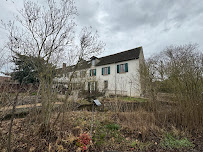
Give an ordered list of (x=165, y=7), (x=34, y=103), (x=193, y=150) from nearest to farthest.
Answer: (x=193, y=150)
(x=34, y=103)
(x=165, y=7)

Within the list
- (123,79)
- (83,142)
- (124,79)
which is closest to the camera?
(83,142)

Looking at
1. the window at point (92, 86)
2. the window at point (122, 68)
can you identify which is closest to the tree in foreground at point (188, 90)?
the window at point (92, 86)

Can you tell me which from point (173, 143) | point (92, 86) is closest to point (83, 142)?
point (173, 143)

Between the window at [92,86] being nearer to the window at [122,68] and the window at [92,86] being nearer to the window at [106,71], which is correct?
the window at [106,71]

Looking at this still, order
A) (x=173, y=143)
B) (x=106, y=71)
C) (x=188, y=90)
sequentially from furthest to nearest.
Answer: (x=106, y=71) → (x=188, y=90) → (x=173, y=143)

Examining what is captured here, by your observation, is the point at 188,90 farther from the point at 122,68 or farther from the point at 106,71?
the point at 106,71

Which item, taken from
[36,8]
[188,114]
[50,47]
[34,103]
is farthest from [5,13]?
[188,114]

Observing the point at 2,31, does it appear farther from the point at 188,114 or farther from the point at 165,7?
the point at 165,7

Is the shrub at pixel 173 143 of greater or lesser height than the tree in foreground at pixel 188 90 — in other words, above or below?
below

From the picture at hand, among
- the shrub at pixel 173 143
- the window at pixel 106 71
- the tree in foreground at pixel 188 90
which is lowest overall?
the shrub at pixel 173 143

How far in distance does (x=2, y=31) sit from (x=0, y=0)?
102cm

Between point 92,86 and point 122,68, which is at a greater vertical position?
point 122,68

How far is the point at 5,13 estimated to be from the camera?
316cm

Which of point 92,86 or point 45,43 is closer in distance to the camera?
point 45,43
